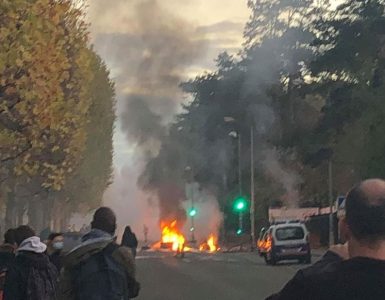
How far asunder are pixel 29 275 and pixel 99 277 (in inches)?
76.6

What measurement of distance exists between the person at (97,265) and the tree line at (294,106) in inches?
1716

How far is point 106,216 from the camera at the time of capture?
334 inches

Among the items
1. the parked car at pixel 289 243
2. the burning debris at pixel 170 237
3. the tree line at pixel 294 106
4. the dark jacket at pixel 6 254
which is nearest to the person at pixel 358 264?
the dark jacket at pixel 6 254

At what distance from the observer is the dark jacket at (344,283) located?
4.42 m

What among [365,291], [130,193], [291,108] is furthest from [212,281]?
[130,193]

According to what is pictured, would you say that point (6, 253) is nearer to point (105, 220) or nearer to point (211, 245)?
point (105, 220)

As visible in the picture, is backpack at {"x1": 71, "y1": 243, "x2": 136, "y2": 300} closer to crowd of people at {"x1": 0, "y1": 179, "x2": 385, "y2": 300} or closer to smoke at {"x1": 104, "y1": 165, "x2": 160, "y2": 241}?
crowd of people at {"x1": 0, "y1": 179, "x2": 385, "y2": 300}

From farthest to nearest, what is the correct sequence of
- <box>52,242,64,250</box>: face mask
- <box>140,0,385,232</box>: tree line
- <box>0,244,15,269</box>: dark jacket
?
<box>140,0,385,232</box>: tree line → <box>52,242,64,250</box>: face mask → <box>0,244,15,269</box>: dark jacket

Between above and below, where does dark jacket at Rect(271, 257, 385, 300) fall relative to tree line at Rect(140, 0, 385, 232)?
below

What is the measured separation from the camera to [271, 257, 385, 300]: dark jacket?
14.5 feet

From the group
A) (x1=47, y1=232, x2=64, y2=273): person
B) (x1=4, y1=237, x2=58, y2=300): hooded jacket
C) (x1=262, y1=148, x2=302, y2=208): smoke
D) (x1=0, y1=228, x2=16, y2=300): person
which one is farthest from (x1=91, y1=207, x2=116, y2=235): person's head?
(x1=262, y1=148, x2=302, y2=208): smoke

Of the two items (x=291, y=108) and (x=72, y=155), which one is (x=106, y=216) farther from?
(x=291, y=108)

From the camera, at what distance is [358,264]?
4465 mm

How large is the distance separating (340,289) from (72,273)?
4.45m
